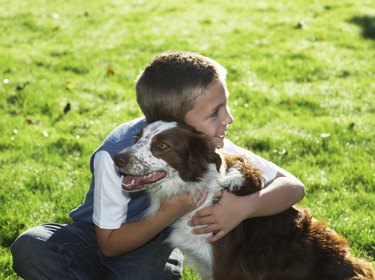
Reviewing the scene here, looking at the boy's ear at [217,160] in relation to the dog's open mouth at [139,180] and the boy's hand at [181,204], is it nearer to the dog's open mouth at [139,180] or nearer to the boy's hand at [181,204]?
the boy's hand at [181,204]

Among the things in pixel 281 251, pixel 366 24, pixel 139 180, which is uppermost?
pixel 139 180

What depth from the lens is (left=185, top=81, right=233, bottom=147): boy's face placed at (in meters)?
3.56

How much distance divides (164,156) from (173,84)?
1.63ft

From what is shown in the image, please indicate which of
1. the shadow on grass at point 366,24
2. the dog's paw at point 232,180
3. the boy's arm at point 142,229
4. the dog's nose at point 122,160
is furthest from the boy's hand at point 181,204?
the shadow on grass at point 366,24

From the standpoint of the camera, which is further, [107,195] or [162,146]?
[107,195]

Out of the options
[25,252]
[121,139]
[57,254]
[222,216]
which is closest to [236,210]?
[222,216]

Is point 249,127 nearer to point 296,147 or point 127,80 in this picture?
point 296,147

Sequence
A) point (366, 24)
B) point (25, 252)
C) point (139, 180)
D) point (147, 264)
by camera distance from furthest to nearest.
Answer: point (366, 24) → point (147, 264) → point (25, 252) → point (139, 180)

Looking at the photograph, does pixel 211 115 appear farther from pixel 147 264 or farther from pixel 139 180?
pixel 147 264

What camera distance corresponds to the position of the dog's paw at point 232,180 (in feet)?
11.4

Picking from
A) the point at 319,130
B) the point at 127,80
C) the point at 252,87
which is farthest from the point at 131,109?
the point at 319,130

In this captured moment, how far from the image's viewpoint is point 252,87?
7.47 meters

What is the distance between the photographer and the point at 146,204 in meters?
3.91

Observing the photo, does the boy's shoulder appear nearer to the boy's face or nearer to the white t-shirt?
the white t-shirt
